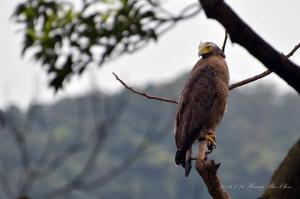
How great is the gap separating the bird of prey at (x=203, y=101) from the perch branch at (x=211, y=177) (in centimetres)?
86

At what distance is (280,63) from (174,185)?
197 ft

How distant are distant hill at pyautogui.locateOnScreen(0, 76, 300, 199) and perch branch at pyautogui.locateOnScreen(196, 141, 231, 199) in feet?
145

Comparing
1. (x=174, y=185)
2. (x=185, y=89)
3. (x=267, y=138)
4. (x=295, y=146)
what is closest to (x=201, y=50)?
(x=185, y=89)

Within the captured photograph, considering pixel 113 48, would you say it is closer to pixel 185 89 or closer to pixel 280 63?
pixel 185 89

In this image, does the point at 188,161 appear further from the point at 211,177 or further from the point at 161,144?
the point at 161,144

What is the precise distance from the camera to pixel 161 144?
67.1 m

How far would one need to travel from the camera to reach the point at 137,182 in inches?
2478

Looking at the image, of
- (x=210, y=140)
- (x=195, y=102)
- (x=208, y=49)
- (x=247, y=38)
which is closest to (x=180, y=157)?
(x=210, y=140)

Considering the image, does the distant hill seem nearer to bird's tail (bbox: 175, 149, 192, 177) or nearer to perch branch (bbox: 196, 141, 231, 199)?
bird's tail (bbox: 175, 149, 192, 177)

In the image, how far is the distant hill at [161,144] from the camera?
55.3m

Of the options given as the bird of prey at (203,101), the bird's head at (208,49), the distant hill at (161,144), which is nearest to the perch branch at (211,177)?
the bird of prey at (203,101)

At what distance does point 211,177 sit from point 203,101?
116 cm

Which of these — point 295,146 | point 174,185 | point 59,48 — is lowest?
point 174,185

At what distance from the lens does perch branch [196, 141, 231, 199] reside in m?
3.12
